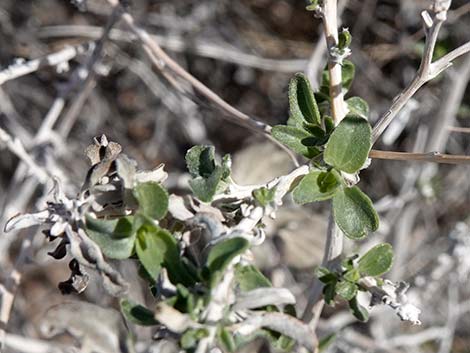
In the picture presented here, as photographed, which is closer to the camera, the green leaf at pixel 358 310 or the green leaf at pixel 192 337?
the green leaf at pixel 192 337

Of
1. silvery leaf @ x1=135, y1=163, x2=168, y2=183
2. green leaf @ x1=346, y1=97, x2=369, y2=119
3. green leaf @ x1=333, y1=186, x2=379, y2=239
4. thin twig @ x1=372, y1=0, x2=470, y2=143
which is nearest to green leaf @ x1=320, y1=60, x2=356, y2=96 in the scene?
green leaf @ x1=346, y1=97, x2=369, y2=119

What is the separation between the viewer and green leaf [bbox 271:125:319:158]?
98 cm

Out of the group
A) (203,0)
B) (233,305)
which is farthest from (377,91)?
(233,305)

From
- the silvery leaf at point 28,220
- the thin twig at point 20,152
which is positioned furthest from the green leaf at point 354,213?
the thin twig at point 20,152

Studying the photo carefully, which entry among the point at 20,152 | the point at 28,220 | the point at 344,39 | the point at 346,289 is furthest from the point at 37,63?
the point at 346,289

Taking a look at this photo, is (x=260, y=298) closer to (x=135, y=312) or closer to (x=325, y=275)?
(x=135, y=312)

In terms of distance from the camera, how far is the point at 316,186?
3.15 feet

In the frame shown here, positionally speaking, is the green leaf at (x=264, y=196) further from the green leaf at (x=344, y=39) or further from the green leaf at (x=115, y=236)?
the green leaf at (x=344, y=39)

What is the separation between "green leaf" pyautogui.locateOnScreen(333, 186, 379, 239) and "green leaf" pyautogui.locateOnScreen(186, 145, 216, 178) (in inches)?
6.8

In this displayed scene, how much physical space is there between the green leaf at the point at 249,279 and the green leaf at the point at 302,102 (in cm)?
23

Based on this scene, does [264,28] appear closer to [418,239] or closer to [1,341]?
[418,239]

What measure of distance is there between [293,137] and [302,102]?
6 centimetres

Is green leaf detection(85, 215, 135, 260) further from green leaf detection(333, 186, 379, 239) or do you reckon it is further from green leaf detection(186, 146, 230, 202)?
green leaf detection(333, 186, 379, 239)

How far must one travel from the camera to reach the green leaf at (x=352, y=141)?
3.05 feet
